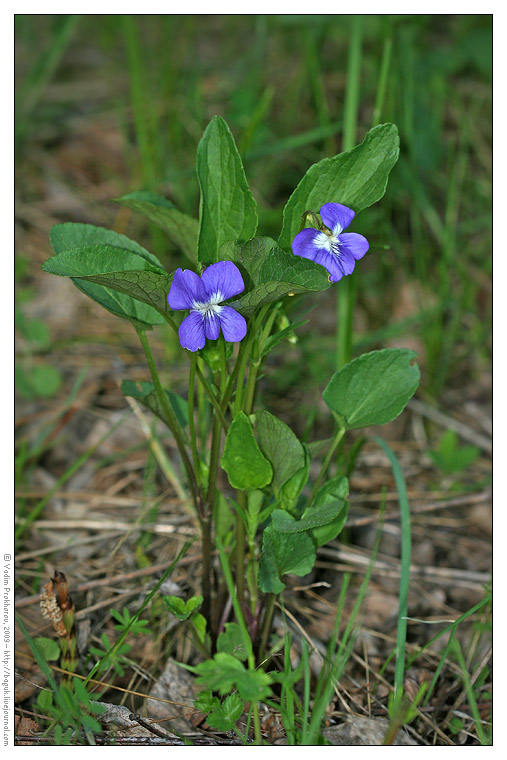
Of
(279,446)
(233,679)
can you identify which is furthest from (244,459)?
(233,679)

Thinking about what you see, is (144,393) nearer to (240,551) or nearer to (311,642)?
(240,551)

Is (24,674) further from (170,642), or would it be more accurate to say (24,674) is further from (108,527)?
(108,527)

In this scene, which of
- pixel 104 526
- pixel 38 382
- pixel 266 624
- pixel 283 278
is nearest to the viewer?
pixel 283 278

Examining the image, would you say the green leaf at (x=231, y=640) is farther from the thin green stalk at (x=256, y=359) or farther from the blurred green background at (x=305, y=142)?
the blurred green background at (x=305, y=142)

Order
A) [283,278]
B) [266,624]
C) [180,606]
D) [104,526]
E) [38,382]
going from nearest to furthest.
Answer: [283,278], [180,606], [266,624], [104,526], [38,382]

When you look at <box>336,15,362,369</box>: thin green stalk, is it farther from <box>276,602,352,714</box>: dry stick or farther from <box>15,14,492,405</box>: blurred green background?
<box>276,602,352,714</box>: dry stick

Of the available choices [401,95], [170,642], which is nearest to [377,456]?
[170,642]

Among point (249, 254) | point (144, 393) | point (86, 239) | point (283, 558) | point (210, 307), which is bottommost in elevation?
point (283, 558)
